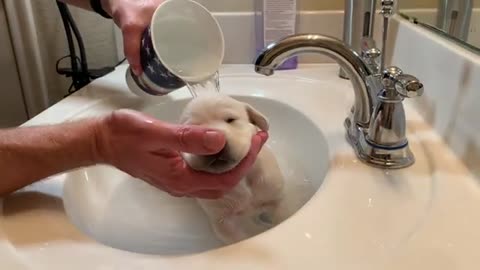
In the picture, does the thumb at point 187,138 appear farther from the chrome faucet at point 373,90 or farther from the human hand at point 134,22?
the human hand at point 134,22

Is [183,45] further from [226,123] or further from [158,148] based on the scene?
[158,148]

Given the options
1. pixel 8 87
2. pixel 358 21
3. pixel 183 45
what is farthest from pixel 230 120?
pixel 8 87

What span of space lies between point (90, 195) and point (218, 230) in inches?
7.0

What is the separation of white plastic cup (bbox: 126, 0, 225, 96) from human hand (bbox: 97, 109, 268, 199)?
219 mm

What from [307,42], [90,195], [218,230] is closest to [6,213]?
[90,195]

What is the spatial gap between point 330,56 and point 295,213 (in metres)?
0.20

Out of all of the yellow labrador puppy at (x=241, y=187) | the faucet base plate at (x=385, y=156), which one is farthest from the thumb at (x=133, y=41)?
the faucet base plate at (x=385, y=156)

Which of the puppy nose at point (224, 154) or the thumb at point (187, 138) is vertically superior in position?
the thumb at point (187, 138)

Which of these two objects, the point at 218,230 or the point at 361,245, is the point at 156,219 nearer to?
the point at 218,230

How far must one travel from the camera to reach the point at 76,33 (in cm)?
98

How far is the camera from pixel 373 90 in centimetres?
56

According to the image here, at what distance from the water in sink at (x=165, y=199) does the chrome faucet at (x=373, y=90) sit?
85mm

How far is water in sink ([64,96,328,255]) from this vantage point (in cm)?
56

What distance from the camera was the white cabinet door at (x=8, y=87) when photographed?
100 cm
